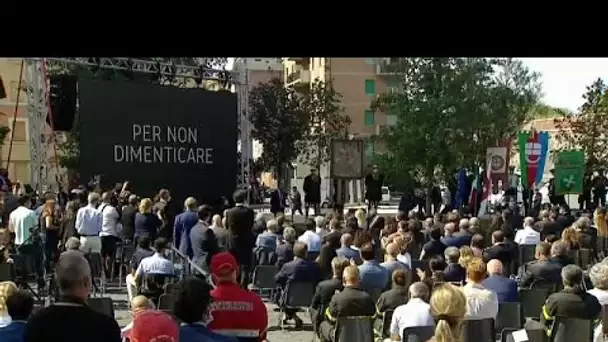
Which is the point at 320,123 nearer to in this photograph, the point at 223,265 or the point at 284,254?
the point at 284,254

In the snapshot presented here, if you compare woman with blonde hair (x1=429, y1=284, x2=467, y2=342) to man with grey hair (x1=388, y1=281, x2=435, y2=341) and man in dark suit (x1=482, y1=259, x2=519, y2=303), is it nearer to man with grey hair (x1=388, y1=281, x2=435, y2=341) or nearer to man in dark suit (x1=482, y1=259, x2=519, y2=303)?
man with grey hair (x1=388, y1=281, x2=435, y2=341)

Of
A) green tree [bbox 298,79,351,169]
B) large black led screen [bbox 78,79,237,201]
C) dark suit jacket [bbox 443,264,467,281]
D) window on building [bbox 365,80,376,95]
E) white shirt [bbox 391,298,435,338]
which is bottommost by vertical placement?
white shirt [bbox 391,298,435,338]

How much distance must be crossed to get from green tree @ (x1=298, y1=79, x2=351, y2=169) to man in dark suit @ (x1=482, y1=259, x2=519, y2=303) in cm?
2947

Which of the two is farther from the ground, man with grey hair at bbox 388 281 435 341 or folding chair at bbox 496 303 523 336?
man with grey hair at bbox 388 281 435 341

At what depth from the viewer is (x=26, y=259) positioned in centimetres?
1045

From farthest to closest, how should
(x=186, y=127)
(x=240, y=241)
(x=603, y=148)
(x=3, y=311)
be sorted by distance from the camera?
(x=603, y=148)
(x=186, y=127)
(x=240, y=241)
(x=3, y=311)

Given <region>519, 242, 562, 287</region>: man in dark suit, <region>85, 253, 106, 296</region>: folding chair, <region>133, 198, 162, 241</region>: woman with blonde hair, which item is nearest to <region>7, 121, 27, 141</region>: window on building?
<region>133, 198, 162, 241</region>: woman with blonde hair

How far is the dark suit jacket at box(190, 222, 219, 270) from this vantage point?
9773 mm

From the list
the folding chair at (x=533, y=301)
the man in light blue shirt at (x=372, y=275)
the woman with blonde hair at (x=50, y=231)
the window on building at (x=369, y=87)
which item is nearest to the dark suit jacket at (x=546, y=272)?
the folding chair at (x=533, y=301)

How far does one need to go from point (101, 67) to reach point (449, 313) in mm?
14589
